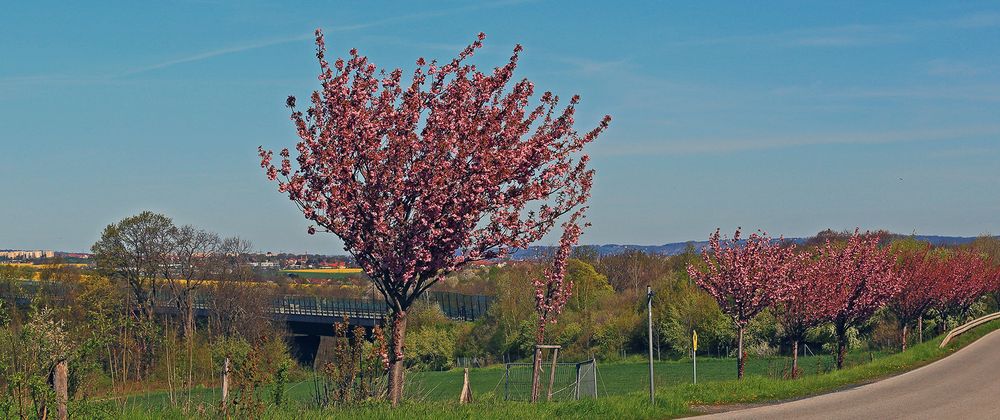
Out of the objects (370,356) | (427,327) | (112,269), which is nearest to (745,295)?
(370,356)

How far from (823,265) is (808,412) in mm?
20646

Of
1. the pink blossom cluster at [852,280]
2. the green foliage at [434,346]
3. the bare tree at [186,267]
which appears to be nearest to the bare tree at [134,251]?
the bare tree at [186,267]

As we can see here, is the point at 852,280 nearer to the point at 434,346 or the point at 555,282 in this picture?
the point at 555,282

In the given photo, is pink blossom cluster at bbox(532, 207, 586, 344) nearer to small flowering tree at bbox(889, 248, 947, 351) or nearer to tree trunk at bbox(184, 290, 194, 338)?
small flowering tree at bbox(889, 248, 947, 351)

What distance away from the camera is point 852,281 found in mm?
39375

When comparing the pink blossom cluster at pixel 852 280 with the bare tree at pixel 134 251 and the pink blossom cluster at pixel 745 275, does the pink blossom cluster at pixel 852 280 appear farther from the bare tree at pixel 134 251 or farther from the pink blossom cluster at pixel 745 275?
the bare tree at pixel 134 251

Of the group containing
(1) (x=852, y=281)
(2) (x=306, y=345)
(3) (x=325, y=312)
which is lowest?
(2) (x=306, y=345)

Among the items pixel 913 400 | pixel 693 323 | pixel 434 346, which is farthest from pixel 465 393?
pixel 434 346

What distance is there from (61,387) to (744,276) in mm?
22100

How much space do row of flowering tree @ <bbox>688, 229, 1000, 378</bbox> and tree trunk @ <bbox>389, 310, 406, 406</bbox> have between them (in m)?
15.7

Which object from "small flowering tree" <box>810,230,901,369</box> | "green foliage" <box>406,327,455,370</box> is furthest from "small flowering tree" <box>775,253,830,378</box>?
"green foliage" <box>406,327,455,370</box>

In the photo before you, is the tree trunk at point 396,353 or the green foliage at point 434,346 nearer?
the tree trunk at point 396,353

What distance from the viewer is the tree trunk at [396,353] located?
1544cm

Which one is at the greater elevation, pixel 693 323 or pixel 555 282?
pixel 555 282
